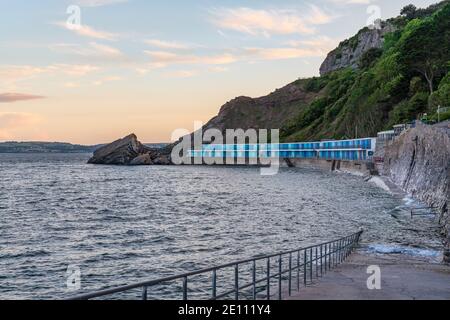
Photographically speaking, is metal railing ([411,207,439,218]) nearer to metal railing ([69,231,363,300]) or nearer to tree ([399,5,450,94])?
metal railing ([69,231,363,300])

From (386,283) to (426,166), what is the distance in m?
38.1

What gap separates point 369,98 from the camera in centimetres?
14488

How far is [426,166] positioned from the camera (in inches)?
2036

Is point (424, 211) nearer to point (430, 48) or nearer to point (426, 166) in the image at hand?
point (426, 166)

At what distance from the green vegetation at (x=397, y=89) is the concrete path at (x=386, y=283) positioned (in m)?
62.5

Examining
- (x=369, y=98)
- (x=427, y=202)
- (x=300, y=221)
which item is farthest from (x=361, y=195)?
(x=369, y=98)

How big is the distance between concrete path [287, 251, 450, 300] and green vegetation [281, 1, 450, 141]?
62482 millimetres

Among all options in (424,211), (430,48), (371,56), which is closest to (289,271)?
(424,211)

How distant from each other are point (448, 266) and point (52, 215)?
→ 39.2 meters

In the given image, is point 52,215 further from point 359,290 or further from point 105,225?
point 359,290

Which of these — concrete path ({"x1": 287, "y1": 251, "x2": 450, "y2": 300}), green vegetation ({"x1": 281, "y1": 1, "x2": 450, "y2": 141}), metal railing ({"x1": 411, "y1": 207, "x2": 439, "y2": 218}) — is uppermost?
green vegetation ({"x1": 281, "y1": 1, "x2": 450, "y2": 141})

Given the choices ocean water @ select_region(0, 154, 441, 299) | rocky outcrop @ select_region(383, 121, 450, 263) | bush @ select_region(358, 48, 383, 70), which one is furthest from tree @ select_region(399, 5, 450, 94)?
bush @ select_region(358, 48, 383, 70)

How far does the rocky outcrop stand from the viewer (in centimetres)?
4112

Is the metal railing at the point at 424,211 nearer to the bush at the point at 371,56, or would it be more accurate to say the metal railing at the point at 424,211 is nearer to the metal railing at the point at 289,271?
the metal railing at the point at 289,271
